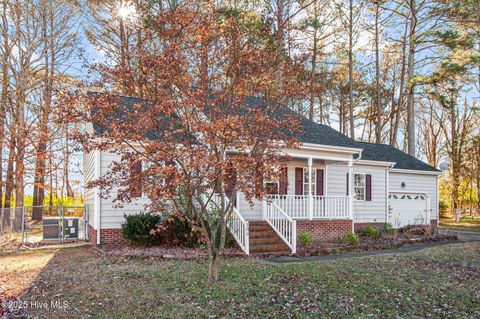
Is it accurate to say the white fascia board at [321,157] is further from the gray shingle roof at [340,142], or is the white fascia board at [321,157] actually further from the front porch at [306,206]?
the gray shingle roof at [340,142]

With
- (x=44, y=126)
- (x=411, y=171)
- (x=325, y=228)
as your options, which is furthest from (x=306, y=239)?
(x=44, y=126)

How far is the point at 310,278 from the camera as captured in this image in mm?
7961

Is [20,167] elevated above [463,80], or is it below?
below

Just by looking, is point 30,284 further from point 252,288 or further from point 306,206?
point 306,206

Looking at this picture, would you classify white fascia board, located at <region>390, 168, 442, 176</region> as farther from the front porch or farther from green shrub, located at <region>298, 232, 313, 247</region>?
green shrub, located at <region>298, 232, 313, 247</region>

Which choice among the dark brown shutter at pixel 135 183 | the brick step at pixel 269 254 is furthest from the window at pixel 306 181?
the dark brown shutter at pixel 135 183

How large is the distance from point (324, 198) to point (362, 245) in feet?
8.96

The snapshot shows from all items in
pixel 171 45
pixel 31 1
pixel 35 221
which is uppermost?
pixel 31 1

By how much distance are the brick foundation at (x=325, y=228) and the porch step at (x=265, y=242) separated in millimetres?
1691

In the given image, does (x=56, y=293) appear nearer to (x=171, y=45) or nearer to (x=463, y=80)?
(x=171, y=45)

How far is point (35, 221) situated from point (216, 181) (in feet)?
63.7

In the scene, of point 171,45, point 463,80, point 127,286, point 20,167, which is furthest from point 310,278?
point 463,80

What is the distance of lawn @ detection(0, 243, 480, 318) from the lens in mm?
6156

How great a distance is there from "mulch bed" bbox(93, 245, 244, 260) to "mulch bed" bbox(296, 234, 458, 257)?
2.30m
